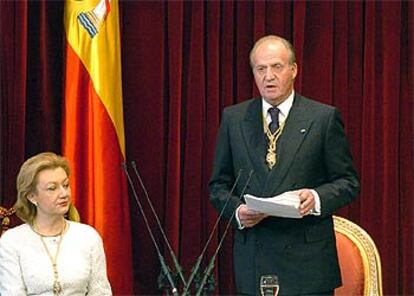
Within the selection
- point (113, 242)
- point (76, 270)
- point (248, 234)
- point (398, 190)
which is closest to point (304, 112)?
point (248, 234)

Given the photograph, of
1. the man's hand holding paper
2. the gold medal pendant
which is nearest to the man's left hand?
the man's hand holding paper

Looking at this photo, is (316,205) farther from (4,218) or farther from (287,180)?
(4,218)

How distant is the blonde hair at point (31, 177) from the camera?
A: 344 cm

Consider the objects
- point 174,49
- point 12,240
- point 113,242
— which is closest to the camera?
point 12,240

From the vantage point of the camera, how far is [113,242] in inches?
169

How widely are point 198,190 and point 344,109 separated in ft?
3.10

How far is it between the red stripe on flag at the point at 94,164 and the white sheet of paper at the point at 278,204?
60.1 inches

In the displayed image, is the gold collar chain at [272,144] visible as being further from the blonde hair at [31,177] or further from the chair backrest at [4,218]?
the chair backrest at [4,218]

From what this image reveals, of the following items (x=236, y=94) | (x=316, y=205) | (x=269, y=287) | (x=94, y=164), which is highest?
(x=236, y=94)

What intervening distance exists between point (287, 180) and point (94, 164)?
4.91 ft

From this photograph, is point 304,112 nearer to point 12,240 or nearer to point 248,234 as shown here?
point 248,234

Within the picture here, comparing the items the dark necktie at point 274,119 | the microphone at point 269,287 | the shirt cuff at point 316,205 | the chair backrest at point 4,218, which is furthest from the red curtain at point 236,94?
the microphone at point 269,287

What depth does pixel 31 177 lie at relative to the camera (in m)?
3.44

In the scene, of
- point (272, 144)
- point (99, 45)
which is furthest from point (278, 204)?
point (99, 45)
